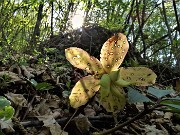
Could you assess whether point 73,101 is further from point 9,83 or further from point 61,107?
point 9,83

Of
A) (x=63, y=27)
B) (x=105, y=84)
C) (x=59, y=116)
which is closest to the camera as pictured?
(x=105, y=84)

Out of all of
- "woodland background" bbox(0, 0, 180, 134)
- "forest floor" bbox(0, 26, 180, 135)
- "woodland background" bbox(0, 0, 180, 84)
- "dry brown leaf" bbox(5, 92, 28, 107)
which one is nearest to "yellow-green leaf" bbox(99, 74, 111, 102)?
"forest floor" bbox(0, 26, 180, 135)

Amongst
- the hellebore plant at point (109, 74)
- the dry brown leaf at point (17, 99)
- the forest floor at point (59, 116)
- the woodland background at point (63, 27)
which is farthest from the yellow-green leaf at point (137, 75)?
the woodland background at point (63, 27)

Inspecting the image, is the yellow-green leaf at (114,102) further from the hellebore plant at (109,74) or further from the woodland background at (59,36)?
the woodland background at (59,36)

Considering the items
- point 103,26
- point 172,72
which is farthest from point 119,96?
point 103,26

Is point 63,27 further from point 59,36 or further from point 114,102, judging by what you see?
point 114,102

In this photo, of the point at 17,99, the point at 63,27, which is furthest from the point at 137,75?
the point at 63,27

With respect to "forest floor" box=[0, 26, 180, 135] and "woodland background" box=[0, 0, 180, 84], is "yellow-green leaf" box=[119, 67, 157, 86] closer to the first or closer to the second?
"forest floor" box=[0, 26, 180, 135]
